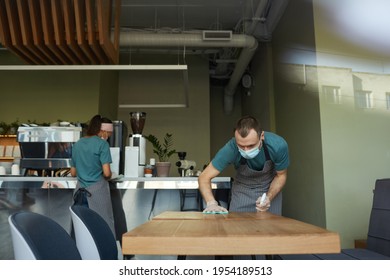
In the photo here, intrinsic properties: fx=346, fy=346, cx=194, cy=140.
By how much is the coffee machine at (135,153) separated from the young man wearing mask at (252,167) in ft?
3.41

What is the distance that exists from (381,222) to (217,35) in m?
3.65

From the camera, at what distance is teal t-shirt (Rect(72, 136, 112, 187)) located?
2744mm

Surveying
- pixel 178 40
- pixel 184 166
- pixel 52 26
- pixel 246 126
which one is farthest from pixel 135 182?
pixel 178 40

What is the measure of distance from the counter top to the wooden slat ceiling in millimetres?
1508

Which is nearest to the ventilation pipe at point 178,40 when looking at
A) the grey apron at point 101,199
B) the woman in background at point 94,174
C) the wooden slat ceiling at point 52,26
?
the wooden slat ceiling at point 52,26

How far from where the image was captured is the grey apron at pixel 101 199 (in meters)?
2.71

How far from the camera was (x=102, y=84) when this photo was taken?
6.16m

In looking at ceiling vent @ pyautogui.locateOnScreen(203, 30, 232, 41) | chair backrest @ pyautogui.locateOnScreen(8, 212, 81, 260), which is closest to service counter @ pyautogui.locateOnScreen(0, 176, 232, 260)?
chair backrest @ pyautogui.locateOnScreen(8, 212, 81, 260)

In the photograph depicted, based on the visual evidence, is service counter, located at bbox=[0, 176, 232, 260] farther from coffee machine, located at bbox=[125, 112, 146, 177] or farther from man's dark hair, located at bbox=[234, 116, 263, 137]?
man's dark hair, located at bbox=[234, 116, 263, 137]

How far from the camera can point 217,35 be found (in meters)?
4.95

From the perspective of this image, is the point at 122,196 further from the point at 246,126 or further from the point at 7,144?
the point at 7,144
